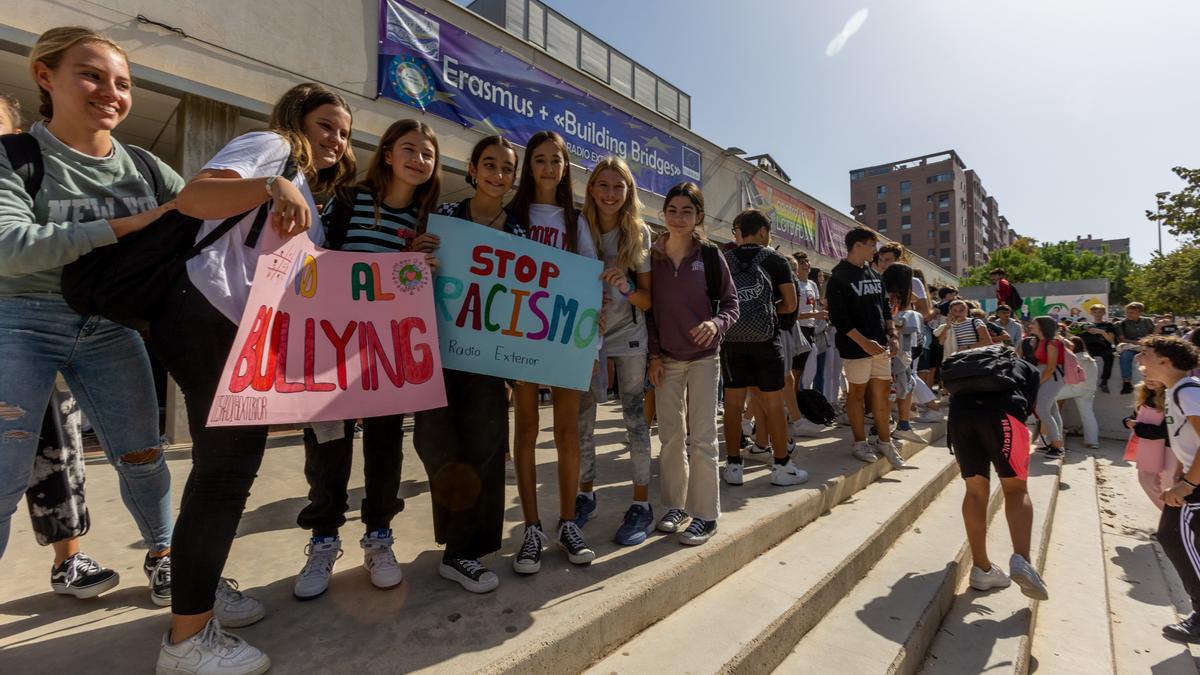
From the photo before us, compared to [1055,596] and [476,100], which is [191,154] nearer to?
A: [476,100]

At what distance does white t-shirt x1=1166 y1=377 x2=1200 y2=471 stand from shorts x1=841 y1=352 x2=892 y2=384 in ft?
5.35

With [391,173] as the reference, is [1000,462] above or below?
below

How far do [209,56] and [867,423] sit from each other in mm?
7594

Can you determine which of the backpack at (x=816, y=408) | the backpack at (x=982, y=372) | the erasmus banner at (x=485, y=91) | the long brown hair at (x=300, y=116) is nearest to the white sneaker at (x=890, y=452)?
the backpack at (x=816, y=408)

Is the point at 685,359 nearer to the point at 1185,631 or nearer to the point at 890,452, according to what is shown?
the point at 890,452

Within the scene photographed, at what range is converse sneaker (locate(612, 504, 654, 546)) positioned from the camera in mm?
2426

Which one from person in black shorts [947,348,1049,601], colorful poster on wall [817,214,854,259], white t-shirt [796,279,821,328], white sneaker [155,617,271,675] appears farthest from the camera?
colorful poster on wall [817,214,854,259]

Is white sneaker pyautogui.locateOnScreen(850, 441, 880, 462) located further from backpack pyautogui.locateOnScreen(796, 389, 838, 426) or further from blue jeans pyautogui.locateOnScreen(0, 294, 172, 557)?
blue jeans pyautogui.locateOnScreen(0, 294, 172, 557)

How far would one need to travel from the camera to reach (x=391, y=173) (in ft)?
6.98

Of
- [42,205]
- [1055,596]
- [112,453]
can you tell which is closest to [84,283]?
[42,205]

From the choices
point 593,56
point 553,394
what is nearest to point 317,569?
point 553,394

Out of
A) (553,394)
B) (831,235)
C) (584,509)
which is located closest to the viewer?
(553,394)

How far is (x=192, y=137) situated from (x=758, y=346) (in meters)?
5.39

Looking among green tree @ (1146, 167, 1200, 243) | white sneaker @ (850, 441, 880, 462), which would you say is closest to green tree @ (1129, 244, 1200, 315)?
green tree @ (1146, 167, 1200, 243)
